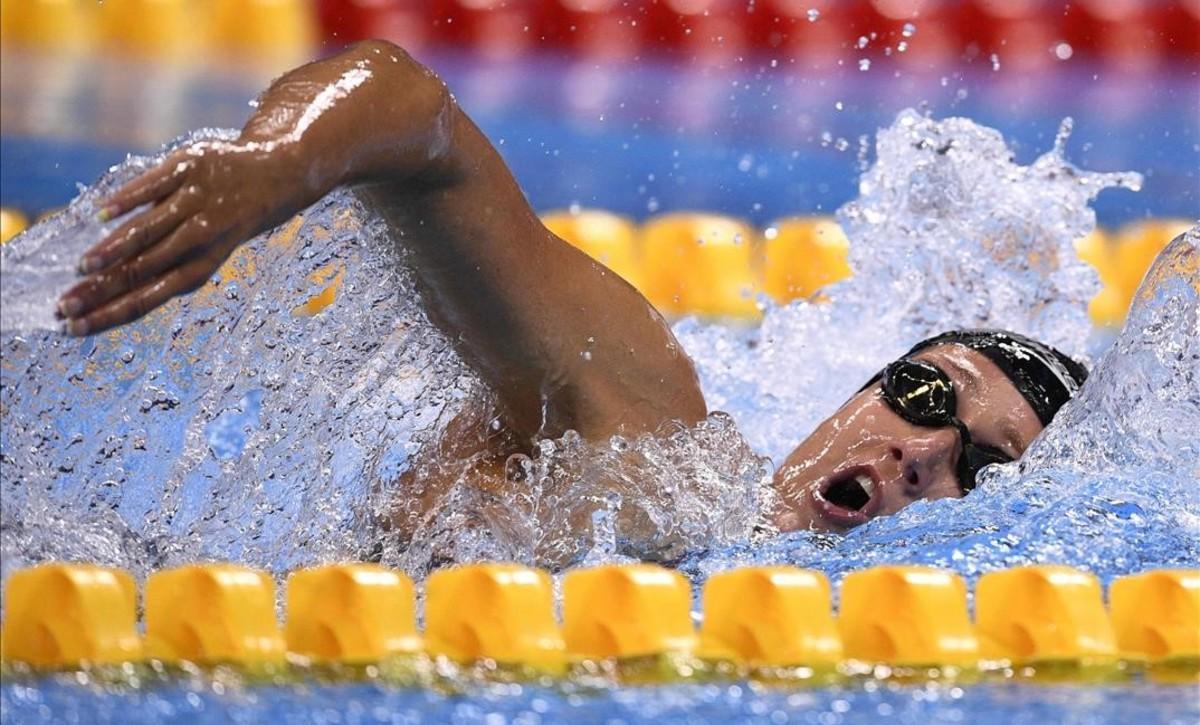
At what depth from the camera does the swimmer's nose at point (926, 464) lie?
1926 mm

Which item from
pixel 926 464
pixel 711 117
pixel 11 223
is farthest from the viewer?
pixel 711 117

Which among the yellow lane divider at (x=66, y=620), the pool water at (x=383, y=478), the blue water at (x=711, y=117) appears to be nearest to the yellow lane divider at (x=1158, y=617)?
the pool water at (x=383, y=478)

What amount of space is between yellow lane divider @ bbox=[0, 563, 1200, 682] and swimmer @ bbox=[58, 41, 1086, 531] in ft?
0.91

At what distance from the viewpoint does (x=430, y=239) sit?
1.50 m

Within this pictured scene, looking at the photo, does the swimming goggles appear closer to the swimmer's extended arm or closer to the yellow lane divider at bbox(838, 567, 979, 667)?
the swimmer's extended arm

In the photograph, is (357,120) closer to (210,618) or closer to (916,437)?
(210,618)

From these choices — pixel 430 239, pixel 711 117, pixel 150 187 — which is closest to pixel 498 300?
pixel 430 239

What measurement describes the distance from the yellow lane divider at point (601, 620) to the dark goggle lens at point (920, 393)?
1.52ft

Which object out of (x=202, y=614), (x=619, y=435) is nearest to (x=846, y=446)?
→ (x=619, y=435)

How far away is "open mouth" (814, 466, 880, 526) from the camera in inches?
74.9

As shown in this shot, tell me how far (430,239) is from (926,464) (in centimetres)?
72

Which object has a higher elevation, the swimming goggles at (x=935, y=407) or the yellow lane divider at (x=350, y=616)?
the swimming goggles at (x=935, y=407)

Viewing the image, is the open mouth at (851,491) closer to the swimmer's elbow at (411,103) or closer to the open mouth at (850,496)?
the open mouth at (850,496)

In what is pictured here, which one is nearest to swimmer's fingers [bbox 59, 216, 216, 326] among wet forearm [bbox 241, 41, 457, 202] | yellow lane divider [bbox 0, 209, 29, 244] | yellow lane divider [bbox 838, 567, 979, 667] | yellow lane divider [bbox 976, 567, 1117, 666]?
wet forearm [bbox 241, 41, 457, 202]
